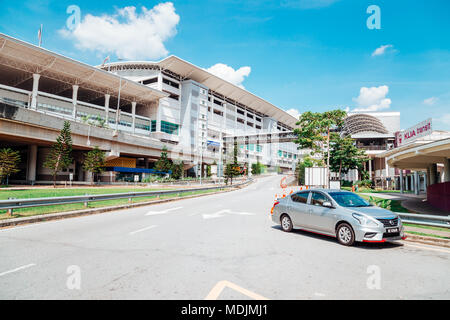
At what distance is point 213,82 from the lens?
83.4 metres

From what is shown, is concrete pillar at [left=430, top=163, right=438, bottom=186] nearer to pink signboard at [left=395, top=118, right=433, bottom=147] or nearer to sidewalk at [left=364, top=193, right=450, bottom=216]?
sidewalk at [left=364, top=193, right=450, bottom=216]

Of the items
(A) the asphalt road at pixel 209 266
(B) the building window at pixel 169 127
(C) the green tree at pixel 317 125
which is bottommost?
(A) the asphalt road at pixel 209 266

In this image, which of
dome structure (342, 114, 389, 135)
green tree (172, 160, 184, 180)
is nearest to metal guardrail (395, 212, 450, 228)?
green tree (172, 160, 184, 180)

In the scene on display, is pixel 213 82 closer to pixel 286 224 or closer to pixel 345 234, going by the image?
pixel 286 224

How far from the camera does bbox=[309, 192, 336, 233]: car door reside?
782cm

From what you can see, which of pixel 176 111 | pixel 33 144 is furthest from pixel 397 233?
pixel 176 111

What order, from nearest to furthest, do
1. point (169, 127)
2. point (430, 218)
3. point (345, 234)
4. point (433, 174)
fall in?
point (345, 234) → point (430, 218) → point (433, 174) → point (169, 127)

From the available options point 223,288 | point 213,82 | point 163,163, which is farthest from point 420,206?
point 213,82

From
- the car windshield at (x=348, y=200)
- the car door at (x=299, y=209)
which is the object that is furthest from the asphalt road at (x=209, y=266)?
the car windshield at (x=348, y=200)

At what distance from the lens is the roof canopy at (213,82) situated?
231ft

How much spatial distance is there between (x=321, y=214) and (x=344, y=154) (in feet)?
143

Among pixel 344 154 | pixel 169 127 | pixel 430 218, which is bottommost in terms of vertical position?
pixel 430 218

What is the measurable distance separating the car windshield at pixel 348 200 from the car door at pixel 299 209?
0.92 metres

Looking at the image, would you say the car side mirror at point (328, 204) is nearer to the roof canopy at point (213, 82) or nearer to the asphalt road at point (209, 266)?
the asphalt road at point (209, 266)
